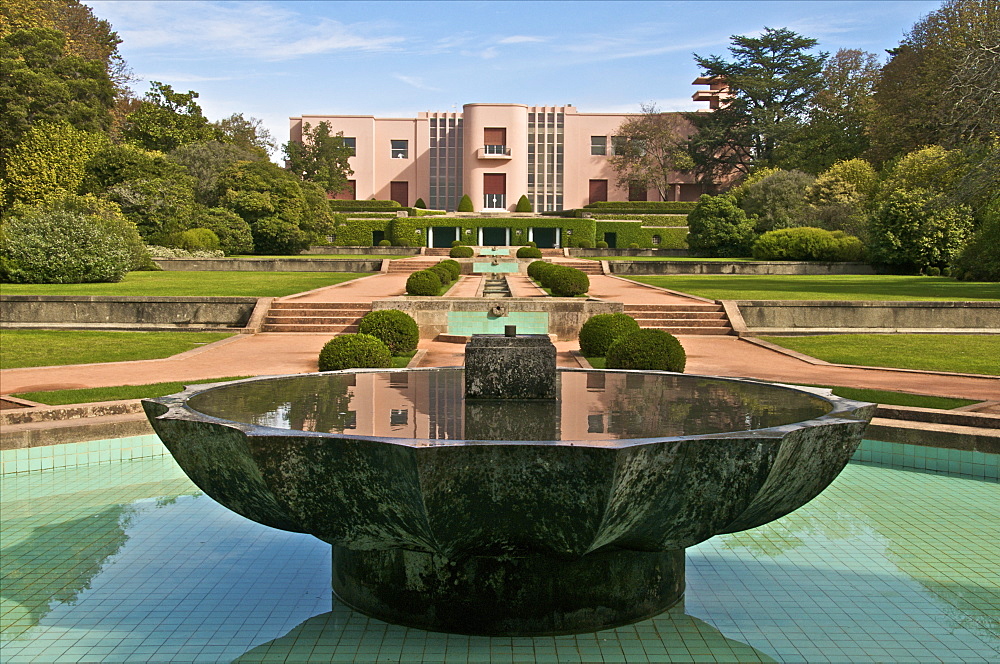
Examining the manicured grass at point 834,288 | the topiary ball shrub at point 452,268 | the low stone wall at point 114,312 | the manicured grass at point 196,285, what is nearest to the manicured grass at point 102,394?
the low stone wall at point 114,312

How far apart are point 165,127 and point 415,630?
44204 millimetres

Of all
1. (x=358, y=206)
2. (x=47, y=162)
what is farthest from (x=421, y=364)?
(x=358, y=206)

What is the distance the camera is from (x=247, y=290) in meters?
19.1

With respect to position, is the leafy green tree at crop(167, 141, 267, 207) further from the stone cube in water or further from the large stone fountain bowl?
the large stone fountain bowl

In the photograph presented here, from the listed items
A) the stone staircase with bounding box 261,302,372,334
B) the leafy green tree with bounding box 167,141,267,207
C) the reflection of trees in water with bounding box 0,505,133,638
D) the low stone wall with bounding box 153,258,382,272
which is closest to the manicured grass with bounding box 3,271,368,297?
the stone staircase with bounding box 261,302,372,334

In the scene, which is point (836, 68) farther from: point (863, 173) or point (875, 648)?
point (875, 648)

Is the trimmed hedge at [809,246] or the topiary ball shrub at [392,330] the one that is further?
the trimmed hedge at [809,246]

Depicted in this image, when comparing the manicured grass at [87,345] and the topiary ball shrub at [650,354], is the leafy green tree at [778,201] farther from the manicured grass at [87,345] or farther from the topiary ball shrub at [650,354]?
the topiary ball shrub at [650,354]

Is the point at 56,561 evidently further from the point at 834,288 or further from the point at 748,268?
the point at 748,268

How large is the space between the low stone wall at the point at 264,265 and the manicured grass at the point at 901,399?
21736mm

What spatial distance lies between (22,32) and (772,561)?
4112 centimetres

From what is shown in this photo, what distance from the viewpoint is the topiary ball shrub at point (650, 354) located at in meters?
8.79

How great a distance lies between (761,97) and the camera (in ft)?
178

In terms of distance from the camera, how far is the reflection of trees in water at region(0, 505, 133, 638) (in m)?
3.82
